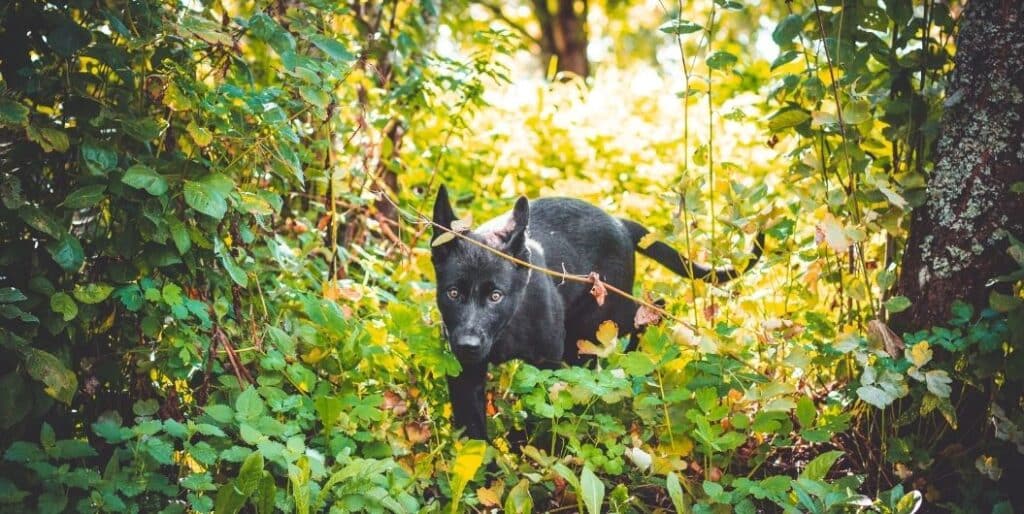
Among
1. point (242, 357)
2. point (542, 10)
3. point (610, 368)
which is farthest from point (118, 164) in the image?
Answer: point (542, 10)

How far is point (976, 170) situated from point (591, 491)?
81.7 inches

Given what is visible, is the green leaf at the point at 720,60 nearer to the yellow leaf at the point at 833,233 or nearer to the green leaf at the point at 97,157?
the yellow leaf at the point at 833,233

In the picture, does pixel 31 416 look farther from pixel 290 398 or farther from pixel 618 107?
pixel 618 107

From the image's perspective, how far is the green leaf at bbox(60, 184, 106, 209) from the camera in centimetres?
306

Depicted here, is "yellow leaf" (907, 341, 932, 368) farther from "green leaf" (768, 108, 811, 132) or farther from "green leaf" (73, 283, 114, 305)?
"green leaf" (73, 283, 114, 305)

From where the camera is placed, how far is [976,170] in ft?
11.6

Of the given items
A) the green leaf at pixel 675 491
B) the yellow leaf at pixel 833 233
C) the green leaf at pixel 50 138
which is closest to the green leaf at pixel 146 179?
the green leaf at pixel 50 138

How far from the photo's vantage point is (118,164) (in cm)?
334

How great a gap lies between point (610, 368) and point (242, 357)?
160cm

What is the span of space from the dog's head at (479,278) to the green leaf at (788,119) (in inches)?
48.2

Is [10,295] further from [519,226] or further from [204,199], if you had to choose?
[519,226]

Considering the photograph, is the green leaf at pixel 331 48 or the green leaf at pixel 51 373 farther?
the green leaf at pixel 331 48

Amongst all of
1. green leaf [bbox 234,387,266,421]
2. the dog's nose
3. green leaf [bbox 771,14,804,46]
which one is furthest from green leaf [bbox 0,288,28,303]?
green leaf [bbox 771,14,804,46]

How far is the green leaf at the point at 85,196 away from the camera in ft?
10.0
